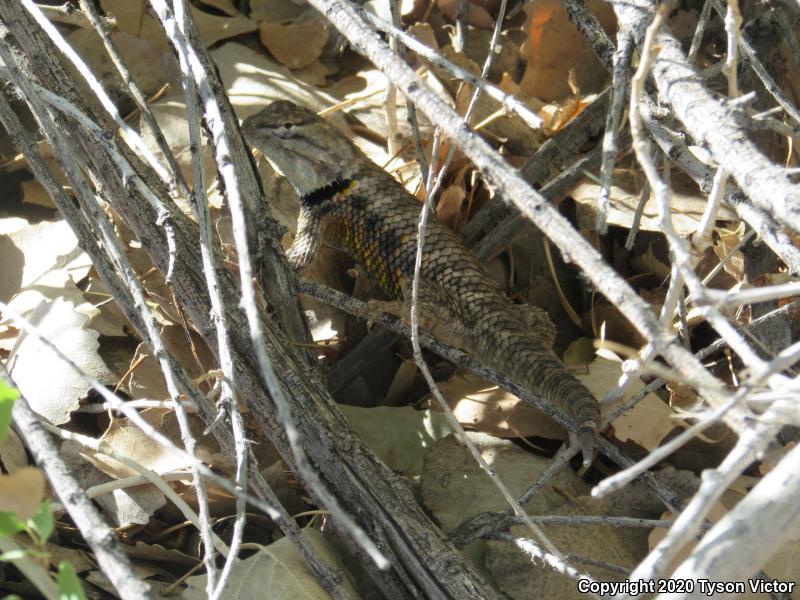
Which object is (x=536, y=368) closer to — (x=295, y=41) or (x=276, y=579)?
(x=276, y=579)

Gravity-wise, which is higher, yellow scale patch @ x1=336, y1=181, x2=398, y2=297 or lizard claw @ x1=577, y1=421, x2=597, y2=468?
yellow scale patch @ x1=336, y1=181, x2=398, y2=297

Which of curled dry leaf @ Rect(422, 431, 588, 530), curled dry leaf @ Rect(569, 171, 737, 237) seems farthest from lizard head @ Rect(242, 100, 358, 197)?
curled dry leaf @ Rect(422, 431, 588, 530)

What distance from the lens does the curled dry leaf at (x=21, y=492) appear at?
122 cm

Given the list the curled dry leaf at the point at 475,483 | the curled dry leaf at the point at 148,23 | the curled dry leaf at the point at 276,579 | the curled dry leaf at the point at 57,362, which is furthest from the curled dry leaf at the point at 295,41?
the curled dry leaf at the point at 276,579

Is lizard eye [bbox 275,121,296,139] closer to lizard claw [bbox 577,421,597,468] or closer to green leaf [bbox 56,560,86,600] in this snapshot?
lizard claw [bbox 577,421,597,468]

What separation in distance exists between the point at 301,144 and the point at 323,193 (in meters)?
0.27

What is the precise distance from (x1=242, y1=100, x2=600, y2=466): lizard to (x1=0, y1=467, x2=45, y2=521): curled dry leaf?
2.05 metres

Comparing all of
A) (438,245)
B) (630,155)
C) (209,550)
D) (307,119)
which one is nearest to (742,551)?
(209,550)

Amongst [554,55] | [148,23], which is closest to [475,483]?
[554,55]

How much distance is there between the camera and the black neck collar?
3879 mm

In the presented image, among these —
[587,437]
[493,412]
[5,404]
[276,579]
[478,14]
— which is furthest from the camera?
[478,14]

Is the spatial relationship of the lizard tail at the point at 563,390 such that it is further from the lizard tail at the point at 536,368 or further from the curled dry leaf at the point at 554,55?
the curled dry leaf at the point at 554,55

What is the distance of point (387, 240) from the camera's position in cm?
374

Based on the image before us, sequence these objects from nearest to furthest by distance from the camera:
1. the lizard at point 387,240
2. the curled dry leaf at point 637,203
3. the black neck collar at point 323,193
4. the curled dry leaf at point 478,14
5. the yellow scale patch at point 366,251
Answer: the curled dry leaf at point 637,203 → the lizard at point 387,240 → the yellow scale patch at point 366,251 → the black neck collar at point 323,193 → the curled dry leaf at point 478,14
